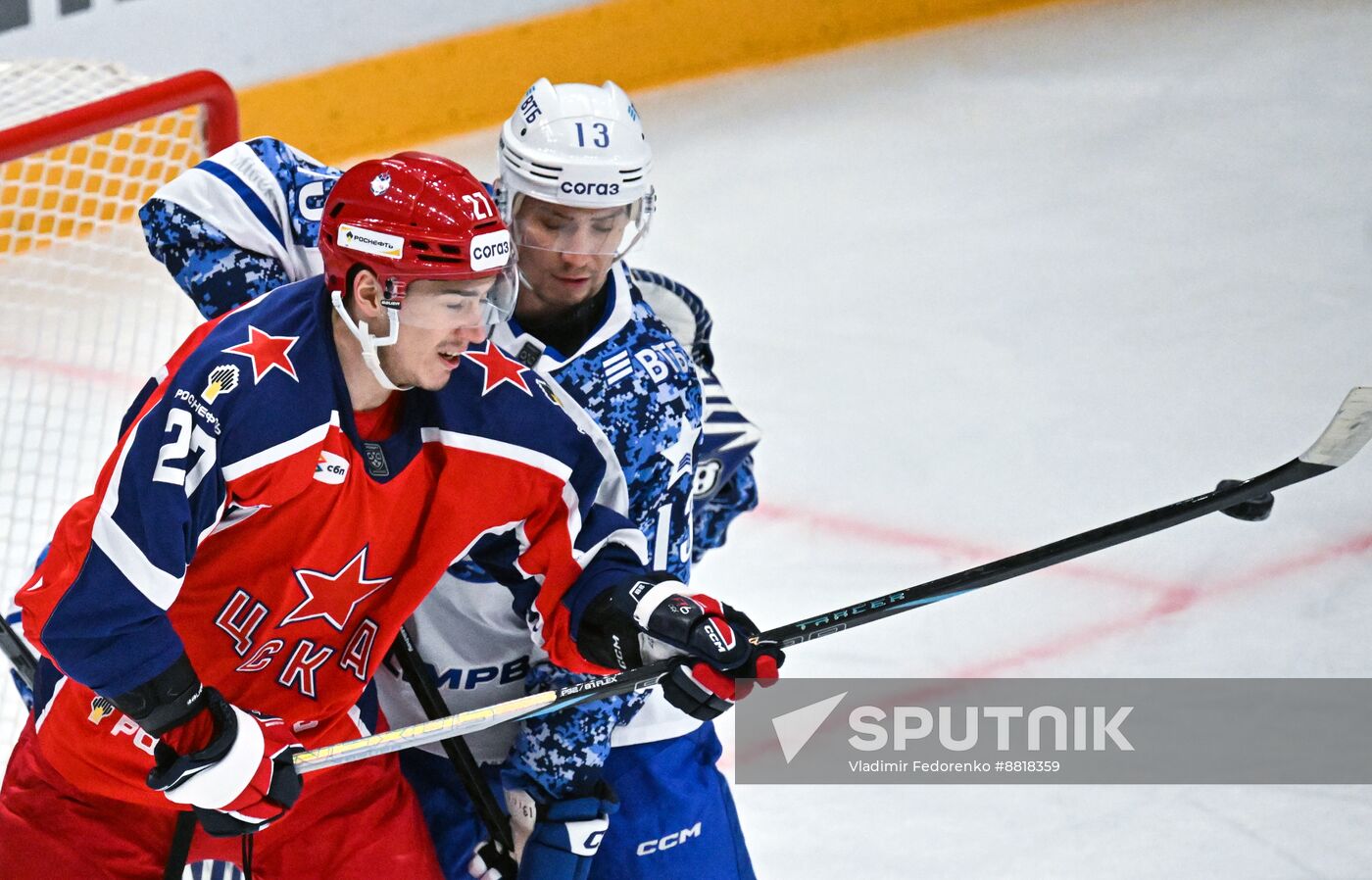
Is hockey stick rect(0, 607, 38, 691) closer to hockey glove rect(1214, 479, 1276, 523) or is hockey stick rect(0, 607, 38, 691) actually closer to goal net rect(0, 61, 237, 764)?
goal net rect(0, 61, 237, 764)

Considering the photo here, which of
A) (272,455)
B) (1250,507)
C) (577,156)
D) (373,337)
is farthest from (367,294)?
(1250,507)

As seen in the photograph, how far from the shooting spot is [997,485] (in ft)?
14.3

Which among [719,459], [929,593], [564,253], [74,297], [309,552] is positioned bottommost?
[74,297]

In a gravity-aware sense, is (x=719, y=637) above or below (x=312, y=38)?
above

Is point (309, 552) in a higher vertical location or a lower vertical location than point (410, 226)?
lower

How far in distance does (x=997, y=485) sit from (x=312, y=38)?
277cm

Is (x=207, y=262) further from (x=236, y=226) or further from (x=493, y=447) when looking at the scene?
(x=493, y=447)

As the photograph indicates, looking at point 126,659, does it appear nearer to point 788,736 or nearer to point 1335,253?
point 788,736

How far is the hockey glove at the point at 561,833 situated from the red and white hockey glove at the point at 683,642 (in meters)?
0.29

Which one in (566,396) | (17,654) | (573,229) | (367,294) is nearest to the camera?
(367,294)

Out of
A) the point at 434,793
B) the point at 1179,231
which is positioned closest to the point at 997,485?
the point at 1179,231

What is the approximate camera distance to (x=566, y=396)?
229 cm

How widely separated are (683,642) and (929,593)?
367mm

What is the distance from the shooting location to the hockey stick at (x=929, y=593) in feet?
7.32
